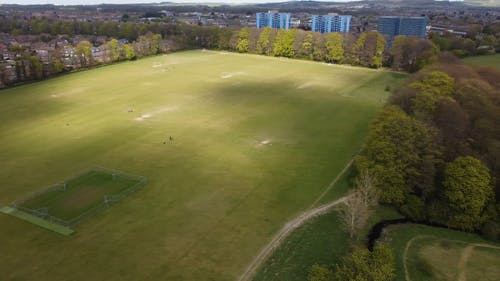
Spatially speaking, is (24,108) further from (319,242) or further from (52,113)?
(319,242)

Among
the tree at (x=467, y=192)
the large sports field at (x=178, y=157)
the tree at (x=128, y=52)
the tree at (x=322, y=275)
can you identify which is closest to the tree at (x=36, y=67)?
the large sports field at (x=178, y=157)

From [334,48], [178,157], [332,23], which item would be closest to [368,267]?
[178,157]

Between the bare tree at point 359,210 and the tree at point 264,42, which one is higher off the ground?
the tree at point 264,42

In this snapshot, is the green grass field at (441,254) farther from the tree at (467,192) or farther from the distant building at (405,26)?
the distant building at (405,26)

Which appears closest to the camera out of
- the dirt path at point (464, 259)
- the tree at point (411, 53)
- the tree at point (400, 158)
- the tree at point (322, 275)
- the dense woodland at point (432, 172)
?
the tree at point (322, 275)

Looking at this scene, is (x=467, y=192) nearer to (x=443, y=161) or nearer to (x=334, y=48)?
(x=443, y=161)

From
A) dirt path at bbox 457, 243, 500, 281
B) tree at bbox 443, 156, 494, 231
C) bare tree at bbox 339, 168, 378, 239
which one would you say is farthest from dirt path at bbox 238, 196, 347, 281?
dirt path at bbox 457, 243, 500, 281

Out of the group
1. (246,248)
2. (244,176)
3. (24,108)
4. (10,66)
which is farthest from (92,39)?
(246,248)
